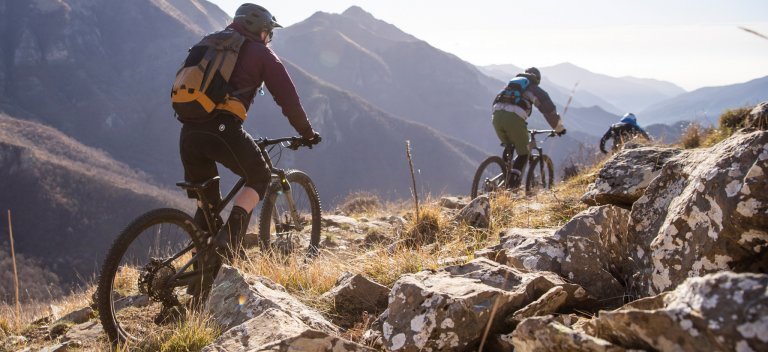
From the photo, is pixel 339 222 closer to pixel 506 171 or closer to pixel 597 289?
pixel 506 171

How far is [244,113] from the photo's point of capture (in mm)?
4078

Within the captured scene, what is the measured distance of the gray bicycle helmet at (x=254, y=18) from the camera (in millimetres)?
4223

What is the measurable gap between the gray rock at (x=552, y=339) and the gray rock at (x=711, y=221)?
2.61ft

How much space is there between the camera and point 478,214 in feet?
18.5

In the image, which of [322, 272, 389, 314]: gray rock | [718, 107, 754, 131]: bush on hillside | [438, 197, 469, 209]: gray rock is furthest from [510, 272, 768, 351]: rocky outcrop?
[718, 107, 754, 131]: bush on hillside

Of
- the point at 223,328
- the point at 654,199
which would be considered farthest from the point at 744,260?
the point at 223,328

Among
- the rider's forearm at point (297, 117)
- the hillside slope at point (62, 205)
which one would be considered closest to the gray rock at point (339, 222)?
the rider's forearm at point (297, 117)

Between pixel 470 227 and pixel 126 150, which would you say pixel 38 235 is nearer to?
pixel 126 150

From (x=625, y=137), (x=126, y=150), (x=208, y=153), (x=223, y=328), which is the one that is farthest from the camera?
(x=126, y=150)

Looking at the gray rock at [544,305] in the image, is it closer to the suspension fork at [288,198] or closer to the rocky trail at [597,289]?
the rocky trail at [597,289]

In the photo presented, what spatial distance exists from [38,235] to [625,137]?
11800 cm

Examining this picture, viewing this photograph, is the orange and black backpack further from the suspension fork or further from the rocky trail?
the suspension fork

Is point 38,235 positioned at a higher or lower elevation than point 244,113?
lower

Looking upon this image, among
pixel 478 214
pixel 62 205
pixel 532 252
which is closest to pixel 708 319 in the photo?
pixel 532 252
